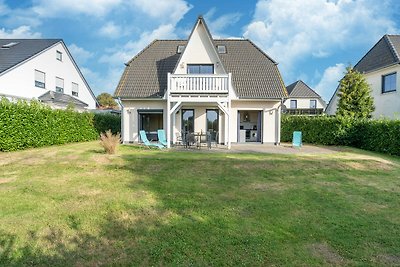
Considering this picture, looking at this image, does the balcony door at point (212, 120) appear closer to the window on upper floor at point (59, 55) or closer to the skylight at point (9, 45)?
the window on upper floor at point (59, 55)

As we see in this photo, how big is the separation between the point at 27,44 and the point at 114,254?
3138 centimetres

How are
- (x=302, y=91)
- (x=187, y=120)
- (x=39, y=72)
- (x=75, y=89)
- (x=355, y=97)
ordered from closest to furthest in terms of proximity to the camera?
(x=187, y=120), (x=355, y=97), (x=39, y=72), (x=75, y=89), (x=302, y=91)

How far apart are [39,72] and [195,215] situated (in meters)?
27.4

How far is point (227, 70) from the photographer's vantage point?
1948 centimetres

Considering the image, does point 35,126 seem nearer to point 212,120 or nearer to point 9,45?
point 212,120

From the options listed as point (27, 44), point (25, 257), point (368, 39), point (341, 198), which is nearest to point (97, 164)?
point (25, 257)

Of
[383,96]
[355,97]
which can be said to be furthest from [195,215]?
[383,96]

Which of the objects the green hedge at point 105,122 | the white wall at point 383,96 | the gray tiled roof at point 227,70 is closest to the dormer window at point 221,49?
the gray tiled roof at point 227,70

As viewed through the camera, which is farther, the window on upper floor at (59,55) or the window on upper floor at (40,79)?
the window on upper floor at (59,55)

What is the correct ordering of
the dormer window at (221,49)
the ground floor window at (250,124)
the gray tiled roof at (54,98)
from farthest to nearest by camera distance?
1. the gray tiled roof at (54,98)
2. the dormer window at (221,49)
3. the ground floor window at (250,124)

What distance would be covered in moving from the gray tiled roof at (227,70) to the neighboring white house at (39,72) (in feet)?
34.0

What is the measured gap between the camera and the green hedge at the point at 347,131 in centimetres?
1434

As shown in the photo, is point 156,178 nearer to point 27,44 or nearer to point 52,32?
point 27,44

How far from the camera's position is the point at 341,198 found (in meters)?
6.87
